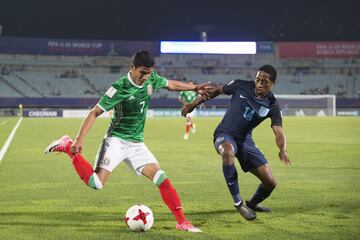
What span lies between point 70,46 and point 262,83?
64.6 meters

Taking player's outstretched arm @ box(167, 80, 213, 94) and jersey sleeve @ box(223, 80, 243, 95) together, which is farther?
jersey sleeve @ box(223, 80, 243, 95)

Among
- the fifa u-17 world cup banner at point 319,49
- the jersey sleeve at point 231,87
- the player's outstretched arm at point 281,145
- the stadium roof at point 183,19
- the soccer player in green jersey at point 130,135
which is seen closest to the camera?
the soccer player in green jersey at point 130,135

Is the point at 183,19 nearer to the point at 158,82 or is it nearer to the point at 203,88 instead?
the point at 203,88

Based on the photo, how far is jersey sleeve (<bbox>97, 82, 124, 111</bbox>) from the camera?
22.3 feet

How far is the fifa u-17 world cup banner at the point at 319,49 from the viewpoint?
2965 inches

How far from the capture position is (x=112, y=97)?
682cm

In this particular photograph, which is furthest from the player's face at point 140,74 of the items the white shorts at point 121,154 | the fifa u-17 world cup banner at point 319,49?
the fifa u-17 world cup banner at point 319,49

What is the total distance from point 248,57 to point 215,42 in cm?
560

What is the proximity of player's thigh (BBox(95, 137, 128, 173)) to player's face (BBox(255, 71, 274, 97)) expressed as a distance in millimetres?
2074

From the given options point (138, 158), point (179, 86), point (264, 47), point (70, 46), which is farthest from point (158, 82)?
point (264, 47)

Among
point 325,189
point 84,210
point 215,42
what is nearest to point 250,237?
point 84,210

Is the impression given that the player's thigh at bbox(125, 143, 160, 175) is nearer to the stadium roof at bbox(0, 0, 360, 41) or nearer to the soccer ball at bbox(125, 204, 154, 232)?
the soccer ball at bbox(125, 204, 154, 232)

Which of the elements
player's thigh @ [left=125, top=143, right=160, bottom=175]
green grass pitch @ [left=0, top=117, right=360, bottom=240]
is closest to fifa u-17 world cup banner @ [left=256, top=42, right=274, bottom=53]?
green grass pitch @ [left=0, top=117, right=360, bottom=240]

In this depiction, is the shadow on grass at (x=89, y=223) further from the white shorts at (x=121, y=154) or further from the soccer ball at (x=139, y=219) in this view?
the white shorts at (x=121, y=154)
